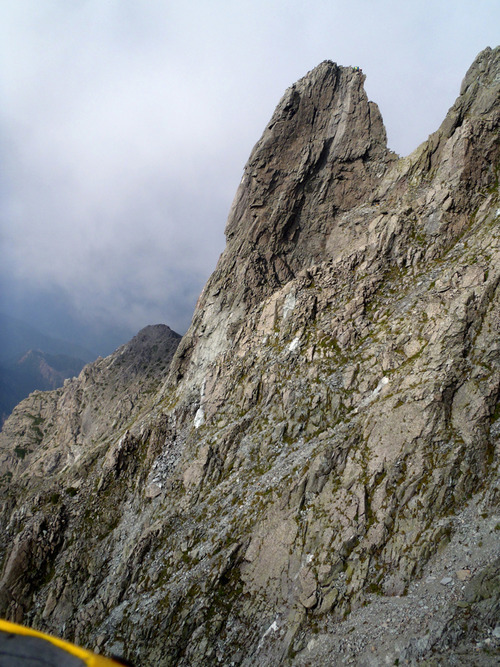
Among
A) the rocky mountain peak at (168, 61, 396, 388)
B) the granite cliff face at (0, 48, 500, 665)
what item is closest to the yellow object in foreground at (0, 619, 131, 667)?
the granite cliff face at (0, 48, 500, 665)

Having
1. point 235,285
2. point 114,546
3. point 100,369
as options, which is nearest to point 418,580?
point 114,546

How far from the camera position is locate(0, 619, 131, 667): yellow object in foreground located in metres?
4.99

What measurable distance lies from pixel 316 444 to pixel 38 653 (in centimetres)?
3300

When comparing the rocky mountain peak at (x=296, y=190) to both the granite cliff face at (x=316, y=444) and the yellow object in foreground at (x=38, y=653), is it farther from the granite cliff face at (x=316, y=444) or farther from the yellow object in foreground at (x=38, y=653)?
the yellow object in foreground at (x=38, y=653)

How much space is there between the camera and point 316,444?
3581cm

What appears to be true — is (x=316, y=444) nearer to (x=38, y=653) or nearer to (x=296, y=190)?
(x=38, y=653)

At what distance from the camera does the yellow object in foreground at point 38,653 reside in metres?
4.99

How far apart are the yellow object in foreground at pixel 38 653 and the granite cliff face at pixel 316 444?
23776mm

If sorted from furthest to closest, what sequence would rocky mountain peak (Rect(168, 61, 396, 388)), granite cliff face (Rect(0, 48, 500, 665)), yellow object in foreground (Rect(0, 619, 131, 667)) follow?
rocky mountain peak (Rect(168, 61, 396, 388))
granite cliff face (Rect(0, 48, 500, 665))
yellow object in foreground (Rect(0, 619, 131, 667))

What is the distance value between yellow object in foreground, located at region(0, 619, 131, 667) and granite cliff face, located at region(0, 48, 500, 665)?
23.8 meters

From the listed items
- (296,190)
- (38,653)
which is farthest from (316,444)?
(296,190)

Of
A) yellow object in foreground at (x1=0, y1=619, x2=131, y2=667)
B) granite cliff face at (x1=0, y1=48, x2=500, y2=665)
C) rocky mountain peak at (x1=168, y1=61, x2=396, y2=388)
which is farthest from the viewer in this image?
rocky mountain peak at (x1=168, y1=61, x2=396, y2=388)

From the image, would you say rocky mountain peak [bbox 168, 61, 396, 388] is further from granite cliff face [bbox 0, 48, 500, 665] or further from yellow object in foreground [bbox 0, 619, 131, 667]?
yellow object in foreground [bbox 0, 619, 131, 667]

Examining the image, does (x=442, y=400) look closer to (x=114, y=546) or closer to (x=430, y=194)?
(x=430, y=194)
